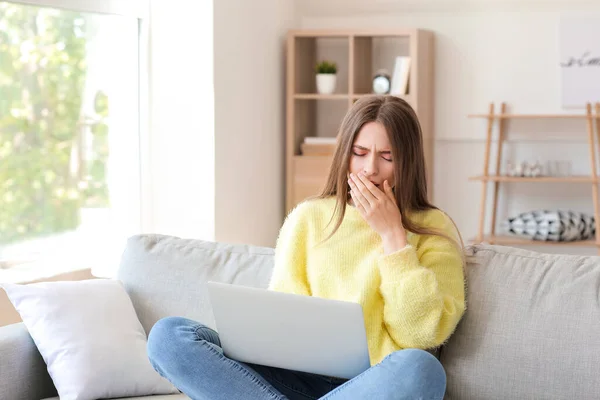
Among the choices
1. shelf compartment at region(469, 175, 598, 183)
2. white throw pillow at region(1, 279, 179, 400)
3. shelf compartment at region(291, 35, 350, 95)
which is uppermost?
shelf compartment at region(291, 35, 350, 95)

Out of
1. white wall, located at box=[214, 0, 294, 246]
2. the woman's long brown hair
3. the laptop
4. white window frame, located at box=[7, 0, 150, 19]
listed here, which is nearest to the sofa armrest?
the laptop

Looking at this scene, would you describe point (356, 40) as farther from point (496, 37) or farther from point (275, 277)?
point (275, 277)

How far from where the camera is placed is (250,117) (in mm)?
4598

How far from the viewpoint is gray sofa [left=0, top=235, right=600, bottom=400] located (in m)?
2.07

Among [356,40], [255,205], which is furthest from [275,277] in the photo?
[356,40]

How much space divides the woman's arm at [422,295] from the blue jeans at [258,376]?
0.13 metres

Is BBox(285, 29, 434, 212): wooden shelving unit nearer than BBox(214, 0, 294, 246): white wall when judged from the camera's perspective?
No

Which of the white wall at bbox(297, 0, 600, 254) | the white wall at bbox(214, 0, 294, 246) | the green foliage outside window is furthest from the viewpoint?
the white wall at bbox(297, 0, 600, 254)

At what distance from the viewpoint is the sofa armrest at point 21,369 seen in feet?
7.36

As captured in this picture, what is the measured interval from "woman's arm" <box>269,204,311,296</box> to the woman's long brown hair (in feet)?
0.28

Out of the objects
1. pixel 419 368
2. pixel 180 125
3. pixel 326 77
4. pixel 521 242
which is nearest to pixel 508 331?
pixel 419 368

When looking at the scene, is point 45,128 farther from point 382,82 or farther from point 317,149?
point 382,82

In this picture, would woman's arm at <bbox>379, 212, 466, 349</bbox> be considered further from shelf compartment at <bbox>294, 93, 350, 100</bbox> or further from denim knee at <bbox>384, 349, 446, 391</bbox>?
shelf compartment at <bbox>294, 93, 350, 100</bbox>

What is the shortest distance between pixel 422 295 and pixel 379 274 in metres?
0.16
